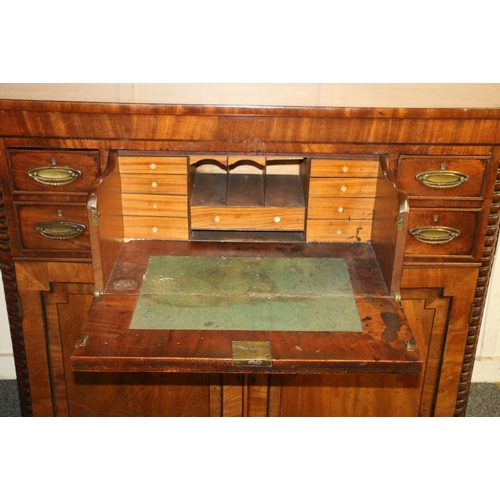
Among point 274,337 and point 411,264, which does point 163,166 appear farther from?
point 411,264

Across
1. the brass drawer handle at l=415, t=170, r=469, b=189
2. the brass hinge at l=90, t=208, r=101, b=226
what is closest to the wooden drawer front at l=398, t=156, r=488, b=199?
the brass drawer handle at l=415, t=170, r=469, b=189

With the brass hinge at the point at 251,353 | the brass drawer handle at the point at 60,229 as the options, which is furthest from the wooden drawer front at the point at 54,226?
the brass hinge at the point at 251,353

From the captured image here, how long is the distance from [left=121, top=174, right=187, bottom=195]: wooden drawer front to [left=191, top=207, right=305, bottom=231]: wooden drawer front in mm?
92

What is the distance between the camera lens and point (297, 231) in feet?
7.75

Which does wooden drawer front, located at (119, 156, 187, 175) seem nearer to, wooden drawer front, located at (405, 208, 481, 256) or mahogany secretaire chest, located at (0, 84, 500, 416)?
mahogany secretaire chest, located at (0, 84, 500, 416)

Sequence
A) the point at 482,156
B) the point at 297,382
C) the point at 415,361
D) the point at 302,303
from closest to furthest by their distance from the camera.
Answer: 1. the point at 415,361
2. the point at 302,303
3. the point at 482,156
4. the point at 297,382

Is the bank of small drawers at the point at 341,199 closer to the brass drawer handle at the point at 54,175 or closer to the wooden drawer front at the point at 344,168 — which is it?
the wooden drawer front at the point at 344,168

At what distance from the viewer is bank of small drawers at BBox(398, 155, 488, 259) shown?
6.89 feet

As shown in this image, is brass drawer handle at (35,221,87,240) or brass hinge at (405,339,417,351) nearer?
brass hinge at (405,339,417,351)

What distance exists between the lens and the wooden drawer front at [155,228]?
7.52 ft

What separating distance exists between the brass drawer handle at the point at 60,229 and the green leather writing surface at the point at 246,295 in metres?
0.29
